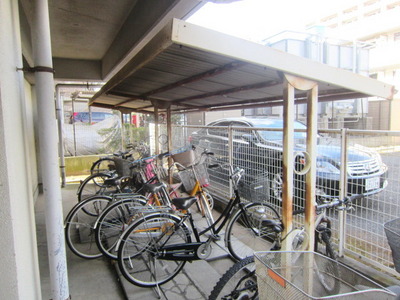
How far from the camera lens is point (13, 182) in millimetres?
1337

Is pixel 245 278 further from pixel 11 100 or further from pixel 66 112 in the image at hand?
pixel 66 112

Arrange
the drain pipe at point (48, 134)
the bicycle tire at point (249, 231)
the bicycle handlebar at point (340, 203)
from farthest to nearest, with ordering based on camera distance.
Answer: the bicycle tire at point (249, 231) < the bicycle handlebar at point (340, 203) < the drain pipe at point (48, 134)

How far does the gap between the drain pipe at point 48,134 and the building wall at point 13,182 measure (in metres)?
0.12

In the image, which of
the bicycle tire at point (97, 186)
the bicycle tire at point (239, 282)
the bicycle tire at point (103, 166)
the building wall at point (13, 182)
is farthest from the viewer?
the bicycle tire at point (103, 166)

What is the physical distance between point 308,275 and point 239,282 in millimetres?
479

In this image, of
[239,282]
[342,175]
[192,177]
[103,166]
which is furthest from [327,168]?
[103,166]

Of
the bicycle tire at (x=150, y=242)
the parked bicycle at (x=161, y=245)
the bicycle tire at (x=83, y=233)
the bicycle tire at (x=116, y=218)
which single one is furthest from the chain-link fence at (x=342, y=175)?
the bicycle tire at (x=83, y=233)

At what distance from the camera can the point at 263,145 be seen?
3971mm

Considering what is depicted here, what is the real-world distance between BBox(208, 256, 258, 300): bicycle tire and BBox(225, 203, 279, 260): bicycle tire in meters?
0.78

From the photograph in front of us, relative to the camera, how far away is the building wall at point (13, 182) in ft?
4.17

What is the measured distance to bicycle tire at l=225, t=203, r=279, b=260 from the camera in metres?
2.93

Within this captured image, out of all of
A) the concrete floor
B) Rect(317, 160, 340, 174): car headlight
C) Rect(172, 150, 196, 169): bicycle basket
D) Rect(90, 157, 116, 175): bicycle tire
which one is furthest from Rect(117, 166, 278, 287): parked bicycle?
Rect(90, 157, 116, 175): bicycle tire

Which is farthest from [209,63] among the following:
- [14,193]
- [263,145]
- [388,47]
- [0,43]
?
[388,47]

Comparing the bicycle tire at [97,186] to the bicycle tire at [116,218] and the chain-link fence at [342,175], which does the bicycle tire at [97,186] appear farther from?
the chain-link fence at [342,175]
